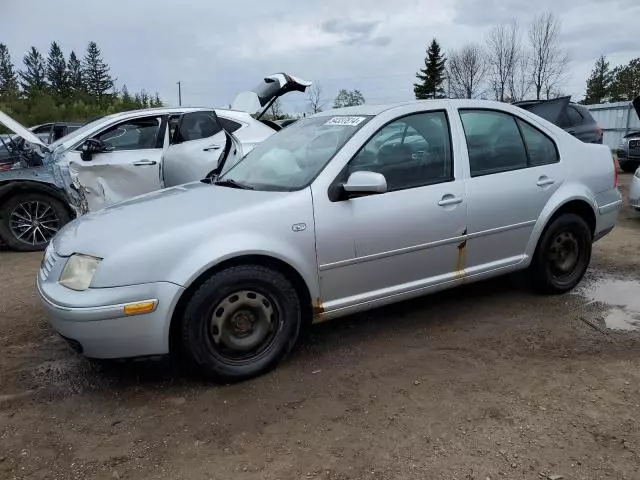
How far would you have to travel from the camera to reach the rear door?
5766mm

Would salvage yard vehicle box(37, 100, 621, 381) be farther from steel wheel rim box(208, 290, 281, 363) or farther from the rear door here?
the rear door

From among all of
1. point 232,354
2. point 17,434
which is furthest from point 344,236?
point 17,434

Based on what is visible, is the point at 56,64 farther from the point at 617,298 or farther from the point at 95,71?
the point at 617,298

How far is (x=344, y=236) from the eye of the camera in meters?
3.31

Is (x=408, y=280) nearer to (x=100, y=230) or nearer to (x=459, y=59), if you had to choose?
(x=100, y=230)

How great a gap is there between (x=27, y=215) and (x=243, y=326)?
4866 millimetres

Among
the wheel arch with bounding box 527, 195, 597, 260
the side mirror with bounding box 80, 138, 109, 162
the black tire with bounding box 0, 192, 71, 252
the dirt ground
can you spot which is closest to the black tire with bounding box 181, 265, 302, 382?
the dirt ground

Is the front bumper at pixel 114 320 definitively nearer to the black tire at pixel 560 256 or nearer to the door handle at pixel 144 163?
the black tire at pixel 560 256

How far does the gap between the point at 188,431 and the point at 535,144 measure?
3.34 m

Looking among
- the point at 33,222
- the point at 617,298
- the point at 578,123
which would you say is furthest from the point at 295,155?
the point at 578,123

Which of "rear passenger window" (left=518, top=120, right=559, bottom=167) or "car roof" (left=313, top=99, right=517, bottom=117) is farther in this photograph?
"rear passenger window" (left=518, top=120, right=559, bottom=167)

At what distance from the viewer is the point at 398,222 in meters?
3.48

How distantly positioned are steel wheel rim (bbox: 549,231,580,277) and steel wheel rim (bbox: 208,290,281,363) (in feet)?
8.17

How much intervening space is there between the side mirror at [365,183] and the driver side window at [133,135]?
433 centimetres
